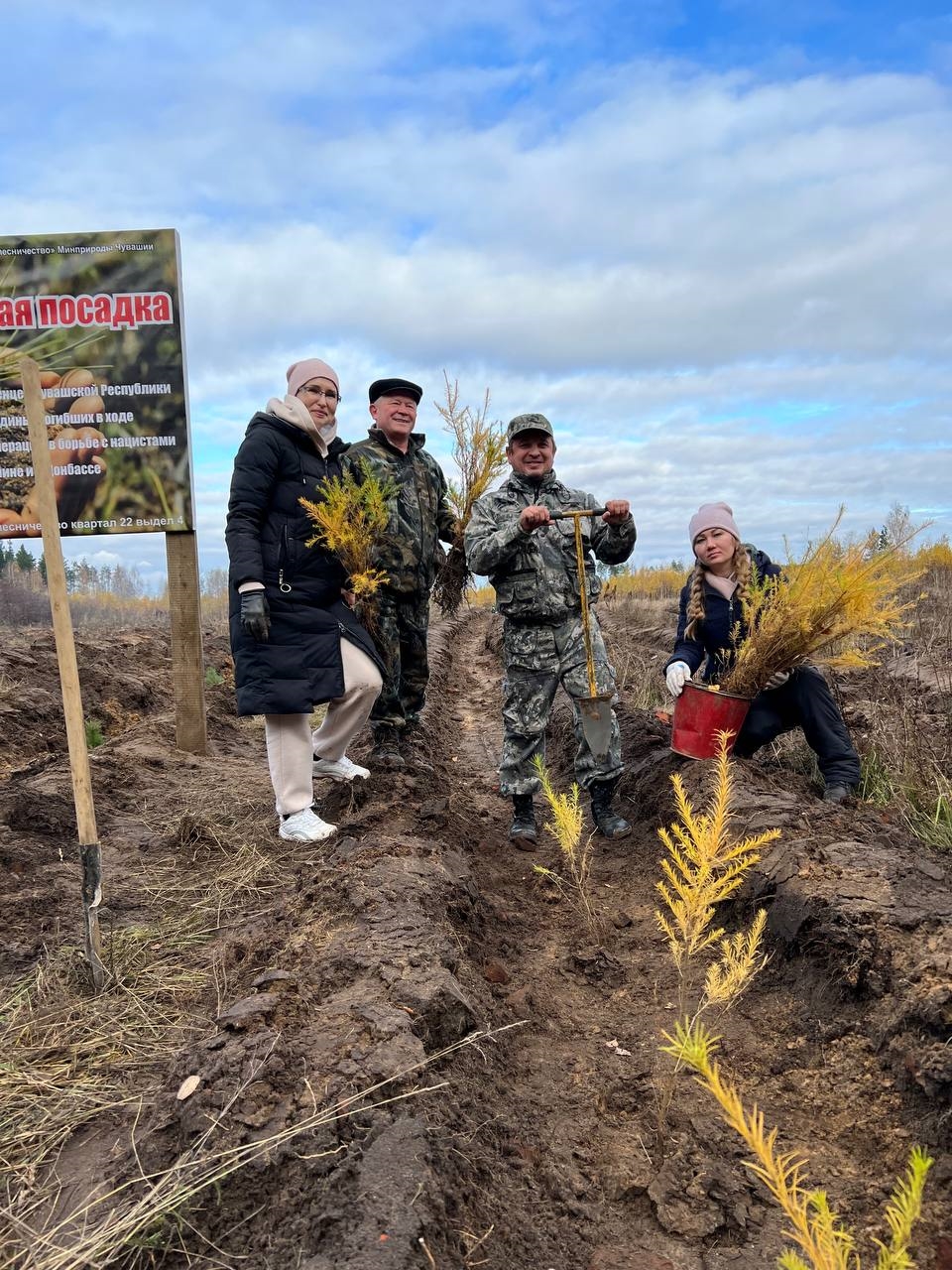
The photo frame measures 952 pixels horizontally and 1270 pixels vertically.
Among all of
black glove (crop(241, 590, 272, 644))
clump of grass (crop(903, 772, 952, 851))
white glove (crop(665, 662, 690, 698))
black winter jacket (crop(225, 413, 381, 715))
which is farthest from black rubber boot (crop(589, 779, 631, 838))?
black glove (crop(241, 590, 272, 644))

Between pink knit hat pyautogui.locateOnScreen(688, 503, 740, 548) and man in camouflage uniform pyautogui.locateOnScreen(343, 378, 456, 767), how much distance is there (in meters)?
1.45

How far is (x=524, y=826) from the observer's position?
4.39 metres

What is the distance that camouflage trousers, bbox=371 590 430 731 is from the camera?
4504mm

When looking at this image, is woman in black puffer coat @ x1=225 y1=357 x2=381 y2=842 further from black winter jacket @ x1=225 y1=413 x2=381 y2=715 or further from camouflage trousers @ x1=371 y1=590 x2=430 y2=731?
camouflage trousers @ x1=371 y1=590 x2=430 y2=731

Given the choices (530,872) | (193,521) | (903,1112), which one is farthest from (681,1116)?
(193,521)

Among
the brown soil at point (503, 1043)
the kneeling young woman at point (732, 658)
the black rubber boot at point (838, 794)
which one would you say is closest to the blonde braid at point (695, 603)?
the kneeling young woman at point (732, 658)

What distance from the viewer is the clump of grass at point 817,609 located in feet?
12.0

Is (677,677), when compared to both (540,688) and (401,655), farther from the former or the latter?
(401,655)

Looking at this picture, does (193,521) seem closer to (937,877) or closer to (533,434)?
(533,434)

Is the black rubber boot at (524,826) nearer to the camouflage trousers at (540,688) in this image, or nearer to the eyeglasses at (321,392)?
the camouflage trousers at (540,688)

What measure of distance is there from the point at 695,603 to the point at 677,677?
1.53ft

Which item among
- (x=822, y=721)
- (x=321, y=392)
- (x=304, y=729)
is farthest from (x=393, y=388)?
(x=822, y=721)

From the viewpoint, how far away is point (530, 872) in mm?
4020

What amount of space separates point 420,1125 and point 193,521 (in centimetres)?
466
